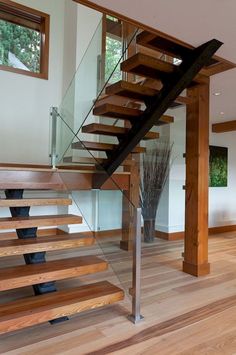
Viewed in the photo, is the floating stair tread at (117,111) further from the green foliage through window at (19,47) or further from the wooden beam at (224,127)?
the wooden beam at (224,127)

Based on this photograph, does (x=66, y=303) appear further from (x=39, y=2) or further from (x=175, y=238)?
(x=39, y=2)

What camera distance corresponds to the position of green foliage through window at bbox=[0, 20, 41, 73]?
4.90m

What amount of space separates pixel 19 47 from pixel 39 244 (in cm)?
412

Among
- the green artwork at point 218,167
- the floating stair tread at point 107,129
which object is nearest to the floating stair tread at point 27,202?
the floating stair tread at point 107,129

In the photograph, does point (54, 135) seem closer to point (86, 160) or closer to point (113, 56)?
point (86, 160)

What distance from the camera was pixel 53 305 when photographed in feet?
6.63

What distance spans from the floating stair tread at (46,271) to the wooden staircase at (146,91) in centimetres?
76

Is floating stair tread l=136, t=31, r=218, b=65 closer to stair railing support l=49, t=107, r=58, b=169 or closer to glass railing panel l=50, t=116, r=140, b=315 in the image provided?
glass railing panel l=50, t=116, r=140, b=315

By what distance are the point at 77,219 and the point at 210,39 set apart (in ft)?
6.71

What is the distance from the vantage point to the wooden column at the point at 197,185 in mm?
3252

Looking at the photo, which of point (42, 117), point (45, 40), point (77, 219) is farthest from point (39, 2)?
point (77, 219)

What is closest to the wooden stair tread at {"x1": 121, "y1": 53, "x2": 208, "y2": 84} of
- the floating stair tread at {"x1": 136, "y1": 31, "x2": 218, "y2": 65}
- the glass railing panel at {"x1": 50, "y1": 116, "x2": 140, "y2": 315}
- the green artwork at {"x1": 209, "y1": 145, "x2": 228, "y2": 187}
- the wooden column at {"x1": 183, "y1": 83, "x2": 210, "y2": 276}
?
the floating stair tread at {"x1": 136, "y1": 31, "x2": 218, "y2": 65}

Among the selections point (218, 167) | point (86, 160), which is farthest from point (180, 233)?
point (86, 160)

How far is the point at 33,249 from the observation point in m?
2.32
